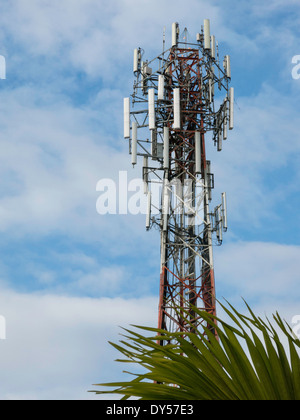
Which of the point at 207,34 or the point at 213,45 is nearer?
the point at 207,34

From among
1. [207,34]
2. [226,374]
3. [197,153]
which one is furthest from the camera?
[207,34]

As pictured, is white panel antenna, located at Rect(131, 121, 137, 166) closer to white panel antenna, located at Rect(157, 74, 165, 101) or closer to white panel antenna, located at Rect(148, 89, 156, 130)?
white panel antenna, located at Rect(148, 89, 156, 130)

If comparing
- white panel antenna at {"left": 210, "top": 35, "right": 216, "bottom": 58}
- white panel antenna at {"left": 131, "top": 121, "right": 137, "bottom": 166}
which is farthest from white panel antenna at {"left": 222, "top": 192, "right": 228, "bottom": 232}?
white panel antenna at {"left": 210, "top": 35, "right": 216, "bottom": 58}

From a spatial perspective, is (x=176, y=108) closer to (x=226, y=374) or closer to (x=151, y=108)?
(x=151, y=108)

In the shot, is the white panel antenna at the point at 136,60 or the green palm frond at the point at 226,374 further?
the white panel antenna at the point at 136,60

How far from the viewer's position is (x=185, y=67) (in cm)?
2817

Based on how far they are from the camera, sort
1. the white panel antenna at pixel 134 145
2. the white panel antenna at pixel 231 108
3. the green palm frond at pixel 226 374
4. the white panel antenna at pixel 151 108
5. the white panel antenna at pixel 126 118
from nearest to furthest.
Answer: the green palm frond at pixel 226 374
the white panel antenna at pixel 151 108
the white panel antenna at pixel 134 145
the white panel antenna at pixel 126 118
the white panel antenna at pixel 231 108

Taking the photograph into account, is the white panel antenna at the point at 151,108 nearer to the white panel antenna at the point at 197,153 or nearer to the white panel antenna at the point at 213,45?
the white panel antenna at the point at 197,153

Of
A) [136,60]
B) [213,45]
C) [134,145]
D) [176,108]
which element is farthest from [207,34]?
[134,145]

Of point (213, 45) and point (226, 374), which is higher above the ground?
point (213, 45)

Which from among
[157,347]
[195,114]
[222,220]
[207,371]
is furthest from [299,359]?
[195,114]

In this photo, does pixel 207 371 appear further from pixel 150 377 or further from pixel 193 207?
pixel 193 207

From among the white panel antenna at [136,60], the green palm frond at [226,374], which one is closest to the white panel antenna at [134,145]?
the white panel antenna at [136,60]

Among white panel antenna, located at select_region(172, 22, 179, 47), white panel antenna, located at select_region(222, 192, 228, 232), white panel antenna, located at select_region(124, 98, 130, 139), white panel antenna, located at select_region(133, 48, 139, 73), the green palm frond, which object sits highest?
white panel antenna, located at select_region(172, 22, 179, 47)
